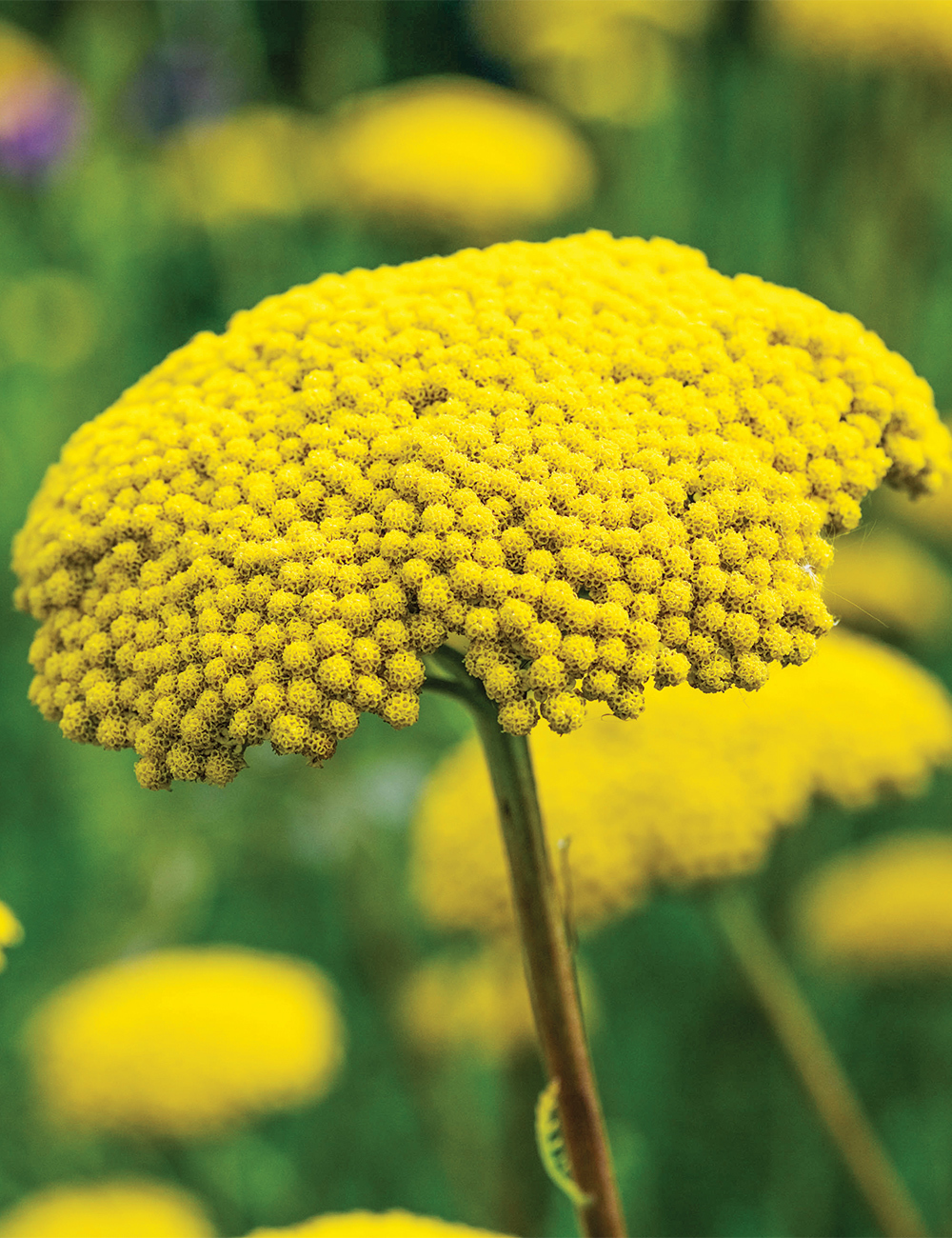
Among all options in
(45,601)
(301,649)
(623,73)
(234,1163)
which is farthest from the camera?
(623,73)

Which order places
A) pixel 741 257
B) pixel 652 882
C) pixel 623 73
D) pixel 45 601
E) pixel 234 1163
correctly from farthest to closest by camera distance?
pixel 623 73, pixel 741 257, pixel 234 1163, pixel 652 882, pixel 45 601

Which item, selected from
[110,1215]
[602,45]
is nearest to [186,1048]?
[110,1215]

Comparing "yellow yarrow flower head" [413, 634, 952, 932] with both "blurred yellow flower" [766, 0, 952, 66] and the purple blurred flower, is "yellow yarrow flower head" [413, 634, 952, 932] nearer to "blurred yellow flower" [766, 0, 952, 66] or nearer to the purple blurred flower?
"blurred yellow flower" [766, 0, 952, 66]

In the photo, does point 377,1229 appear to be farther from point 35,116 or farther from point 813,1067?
point 35,116

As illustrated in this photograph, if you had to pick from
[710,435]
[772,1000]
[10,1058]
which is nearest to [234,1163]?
[10,1058]

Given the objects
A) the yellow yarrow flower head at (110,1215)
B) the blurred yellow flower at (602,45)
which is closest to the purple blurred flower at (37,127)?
the blurred yellow flower at (602,45)

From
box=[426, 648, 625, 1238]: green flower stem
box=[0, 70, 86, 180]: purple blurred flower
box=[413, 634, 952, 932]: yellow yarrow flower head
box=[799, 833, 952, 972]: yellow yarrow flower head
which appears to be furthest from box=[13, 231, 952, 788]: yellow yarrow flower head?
box=[0, 70, 86, 180]: purple blurred flower

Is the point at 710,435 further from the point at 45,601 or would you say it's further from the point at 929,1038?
the point at 929,1038
